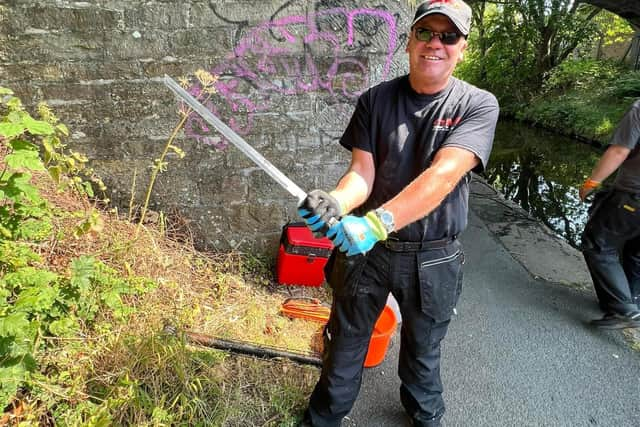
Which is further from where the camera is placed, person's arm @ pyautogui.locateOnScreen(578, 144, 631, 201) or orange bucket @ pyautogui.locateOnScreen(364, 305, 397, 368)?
person's arm @ pyautogui.locateOnScreen(578, 144, 631, 201)

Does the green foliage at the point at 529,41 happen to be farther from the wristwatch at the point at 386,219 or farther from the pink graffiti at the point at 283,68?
the wristwatch at the point at 386,219

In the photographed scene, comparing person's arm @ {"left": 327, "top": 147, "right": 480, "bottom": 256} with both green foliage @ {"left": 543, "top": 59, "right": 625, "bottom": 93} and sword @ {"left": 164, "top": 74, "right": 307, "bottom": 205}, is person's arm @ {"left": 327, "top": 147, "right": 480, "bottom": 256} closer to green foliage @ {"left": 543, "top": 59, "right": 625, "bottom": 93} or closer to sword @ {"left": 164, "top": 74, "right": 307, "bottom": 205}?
sword @ {"left": 164, "top": 74, "right": 307, "bottom": 205}

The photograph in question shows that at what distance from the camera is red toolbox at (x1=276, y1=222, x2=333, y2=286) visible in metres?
3.63

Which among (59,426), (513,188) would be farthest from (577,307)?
(513,188)

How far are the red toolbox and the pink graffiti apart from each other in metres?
0.98

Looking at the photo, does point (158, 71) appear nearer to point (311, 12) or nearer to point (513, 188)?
point (311, 12)

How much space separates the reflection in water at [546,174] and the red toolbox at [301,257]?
171 inches

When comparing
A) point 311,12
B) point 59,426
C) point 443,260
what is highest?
point 311,12

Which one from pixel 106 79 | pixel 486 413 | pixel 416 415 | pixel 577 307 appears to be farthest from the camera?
pixel 577 307

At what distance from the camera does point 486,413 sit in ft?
8.63

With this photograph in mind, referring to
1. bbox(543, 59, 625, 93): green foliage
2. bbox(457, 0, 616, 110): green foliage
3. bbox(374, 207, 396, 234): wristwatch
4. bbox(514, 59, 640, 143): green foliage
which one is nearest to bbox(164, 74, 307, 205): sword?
bbox(374, 207, 396, 234): wristwatch

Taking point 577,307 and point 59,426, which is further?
point 577,307

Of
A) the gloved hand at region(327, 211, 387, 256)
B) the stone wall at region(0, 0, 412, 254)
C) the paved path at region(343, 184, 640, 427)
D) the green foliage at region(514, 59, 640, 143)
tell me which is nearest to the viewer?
the gloved hand at region(327, 211, 387, 256)

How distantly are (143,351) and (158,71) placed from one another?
7.00 ft
